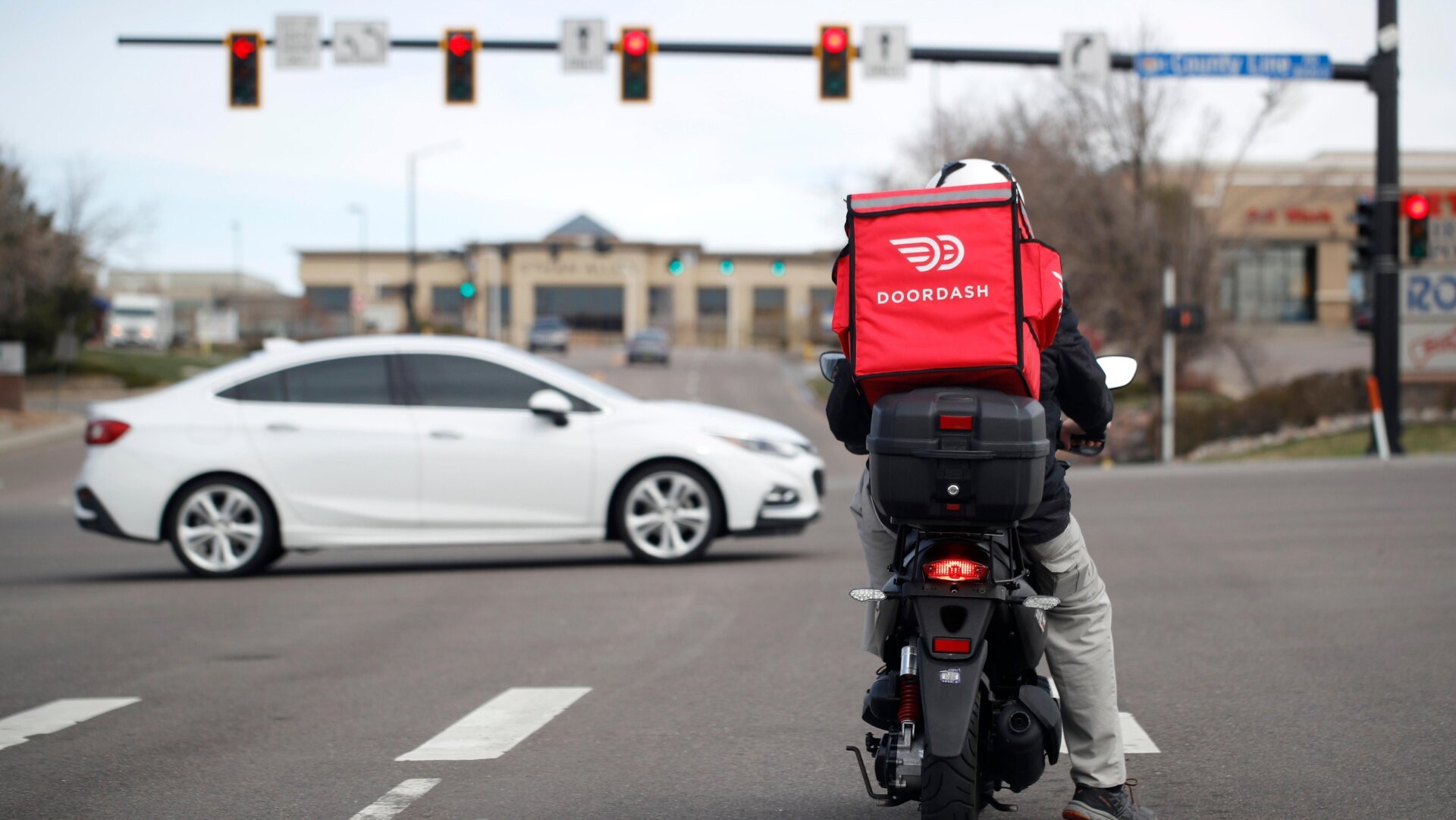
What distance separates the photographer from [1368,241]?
881 inches

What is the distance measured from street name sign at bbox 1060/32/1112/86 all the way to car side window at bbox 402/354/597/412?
441 inches

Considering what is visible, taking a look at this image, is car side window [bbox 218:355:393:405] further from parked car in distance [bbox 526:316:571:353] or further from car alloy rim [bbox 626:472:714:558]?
parked car in distance [bbox 526:316:571:353]

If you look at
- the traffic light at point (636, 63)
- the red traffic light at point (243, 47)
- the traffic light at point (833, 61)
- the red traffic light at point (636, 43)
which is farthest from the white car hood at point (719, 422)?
the red traffic light at point (243, 47)

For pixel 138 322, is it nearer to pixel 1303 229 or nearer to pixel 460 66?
pixel 1303 229

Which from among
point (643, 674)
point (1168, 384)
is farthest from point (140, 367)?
point (643, 674)

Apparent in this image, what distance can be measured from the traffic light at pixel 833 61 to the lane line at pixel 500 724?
1402 cm

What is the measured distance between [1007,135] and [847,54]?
20412 mm

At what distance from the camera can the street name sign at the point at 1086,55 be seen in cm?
1942

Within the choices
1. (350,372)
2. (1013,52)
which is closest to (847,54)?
(1013,52)

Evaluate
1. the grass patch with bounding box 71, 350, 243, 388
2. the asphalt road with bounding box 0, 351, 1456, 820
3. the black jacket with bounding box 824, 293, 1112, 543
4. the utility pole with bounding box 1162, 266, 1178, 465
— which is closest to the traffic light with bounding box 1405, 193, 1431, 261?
the utility pole with bounding box 1162, 266, 1178, 465

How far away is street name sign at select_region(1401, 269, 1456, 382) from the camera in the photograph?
958 inches

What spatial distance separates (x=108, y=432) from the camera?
10508 millimetres

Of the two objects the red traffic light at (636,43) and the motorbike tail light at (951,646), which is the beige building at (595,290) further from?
the motorbike tail light at (951,646)

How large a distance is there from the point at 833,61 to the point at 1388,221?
8.85m
